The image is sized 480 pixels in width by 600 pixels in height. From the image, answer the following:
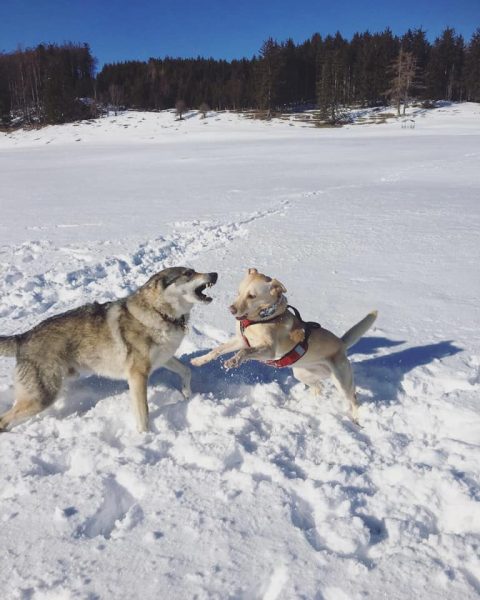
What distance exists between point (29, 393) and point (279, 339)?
7.23 feet

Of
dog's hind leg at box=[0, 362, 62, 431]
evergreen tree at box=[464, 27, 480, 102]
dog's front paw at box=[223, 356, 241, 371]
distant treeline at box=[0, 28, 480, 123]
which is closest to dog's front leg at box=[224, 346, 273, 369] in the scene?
dog's front paw at box=[223, 356, 241, 371]

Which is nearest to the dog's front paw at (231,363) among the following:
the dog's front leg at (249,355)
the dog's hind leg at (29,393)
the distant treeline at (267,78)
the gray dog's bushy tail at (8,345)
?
the dog's front leg at (249,355)

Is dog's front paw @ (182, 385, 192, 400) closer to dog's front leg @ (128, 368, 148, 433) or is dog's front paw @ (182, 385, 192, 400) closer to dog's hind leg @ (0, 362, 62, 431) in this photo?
dog's front leg @ (128, 368, 148, 433)

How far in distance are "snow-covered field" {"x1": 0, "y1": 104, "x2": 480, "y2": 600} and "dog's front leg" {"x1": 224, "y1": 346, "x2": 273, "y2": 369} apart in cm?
50

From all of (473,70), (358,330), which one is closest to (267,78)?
(473,70)

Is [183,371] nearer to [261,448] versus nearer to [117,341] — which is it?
[117,341]

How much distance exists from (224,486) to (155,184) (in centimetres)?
1475

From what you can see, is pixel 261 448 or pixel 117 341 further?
pixel 117 341

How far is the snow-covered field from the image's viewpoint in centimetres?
238

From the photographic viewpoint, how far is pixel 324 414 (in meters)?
3.93

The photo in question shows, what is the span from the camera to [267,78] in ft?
190

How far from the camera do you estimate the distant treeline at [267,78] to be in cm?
5869

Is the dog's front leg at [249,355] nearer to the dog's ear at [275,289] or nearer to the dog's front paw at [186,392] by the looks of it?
the dog's ear at [275,289]

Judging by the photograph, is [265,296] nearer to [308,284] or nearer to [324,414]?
[324,414]
